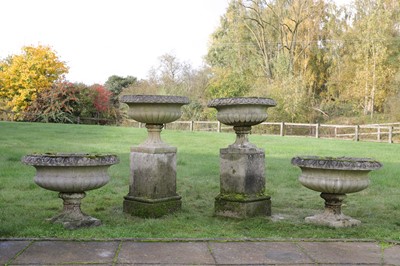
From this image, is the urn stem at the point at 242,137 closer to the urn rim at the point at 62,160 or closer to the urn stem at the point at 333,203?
the urn stem at the point at 333,203

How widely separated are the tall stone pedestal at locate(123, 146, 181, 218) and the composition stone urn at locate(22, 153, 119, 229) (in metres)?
0.82

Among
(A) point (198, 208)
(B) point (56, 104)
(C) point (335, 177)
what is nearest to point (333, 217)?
(C) point (335, 177)

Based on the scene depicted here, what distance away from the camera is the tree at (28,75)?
30.4 meters

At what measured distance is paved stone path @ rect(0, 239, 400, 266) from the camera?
406 centimetres

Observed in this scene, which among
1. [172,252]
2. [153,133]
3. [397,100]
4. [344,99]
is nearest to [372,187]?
[153,133]

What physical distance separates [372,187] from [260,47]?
2963 centimetres

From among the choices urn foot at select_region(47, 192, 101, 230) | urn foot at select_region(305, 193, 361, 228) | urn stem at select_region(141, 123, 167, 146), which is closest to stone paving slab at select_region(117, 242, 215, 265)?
urn foot at select_region(47, 192, 101, 230)

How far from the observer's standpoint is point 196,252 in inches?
171

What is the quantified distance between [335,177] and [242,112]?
1.50m

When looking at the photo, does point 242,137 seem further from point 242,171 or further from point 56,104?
point 56,104

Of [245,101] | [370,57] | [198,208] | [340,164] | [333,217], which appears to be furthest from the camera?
[370,57]

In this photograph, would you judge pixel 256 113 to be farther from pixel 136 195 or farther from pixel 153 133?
pixel 136 195

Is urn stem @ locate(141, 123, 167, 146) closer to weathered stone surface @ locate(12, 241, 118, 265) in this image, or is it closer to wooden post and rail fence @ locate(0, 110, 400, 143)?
weathered stone surface @ locate(12, 241, 118, 265)

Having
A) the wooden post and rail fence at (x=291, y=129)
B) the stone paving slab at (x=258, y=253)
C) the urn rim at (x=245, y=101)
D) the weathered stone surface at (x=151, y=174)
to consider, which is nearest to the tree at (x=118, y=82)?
the wooden post and rail fence at (x=291, y=129)
